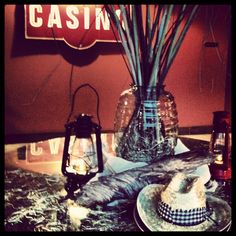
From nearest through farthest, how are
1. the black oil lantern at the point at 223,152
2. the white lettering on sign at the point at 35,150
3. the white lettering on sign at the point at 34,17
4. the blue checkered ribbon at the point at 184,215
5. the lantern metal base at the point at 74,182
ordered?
the blue checkered ribbon at the point at 184,215 < the lantern metal base at the point at 74,182 < the black oil lantern at the point at 223,152 < the white lettering on sign at the point at 35,150 < the white lettering on sign at the point at 34,17

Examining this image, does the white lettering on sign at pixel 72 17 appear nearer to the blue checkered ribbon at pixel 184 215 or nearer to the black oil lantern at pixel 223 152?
the black oil lantern at pixel 223 152

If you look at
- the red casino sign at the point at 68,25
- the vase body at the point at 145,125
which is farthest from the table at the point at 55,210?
the red casino sign at the point at 68,25

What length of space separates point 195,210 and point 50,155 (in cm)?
67

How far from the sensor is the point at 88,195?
0.90 metres

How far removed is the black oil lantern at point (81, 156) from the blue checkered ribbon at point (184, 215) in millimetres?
264

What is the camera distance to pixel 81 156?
1016 millimetres

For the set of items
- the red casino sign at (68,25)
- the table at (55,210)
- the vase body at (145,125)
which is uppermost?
the red casino sign at (68,25)

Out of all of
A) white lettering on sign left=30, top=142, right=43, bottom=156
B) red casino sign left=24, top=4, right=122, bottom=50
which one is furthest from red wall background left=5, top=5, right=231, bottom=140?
white lettering on sign left=30, top=142, right=43, bottom=156

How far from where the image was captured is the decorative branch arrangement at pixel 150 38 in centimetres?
93

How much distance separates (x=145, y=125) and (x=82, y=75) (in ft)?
6.54

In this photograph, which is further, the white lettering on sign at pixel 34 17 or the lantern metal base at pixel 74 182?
the white lettering on sign at pixel 34 17

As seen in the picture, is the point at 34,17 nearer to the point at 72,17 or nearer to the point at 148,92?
the point at 72,17

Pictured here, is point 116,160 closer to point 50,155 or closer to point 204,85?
point 50,155

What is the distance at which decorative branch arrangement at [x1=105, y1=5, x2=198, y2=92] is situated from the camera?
36.6 inches
